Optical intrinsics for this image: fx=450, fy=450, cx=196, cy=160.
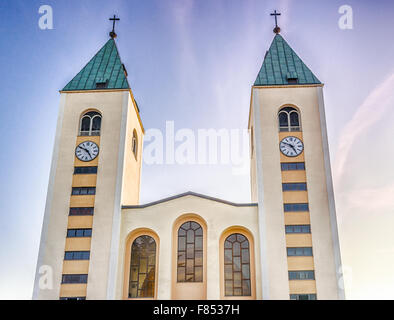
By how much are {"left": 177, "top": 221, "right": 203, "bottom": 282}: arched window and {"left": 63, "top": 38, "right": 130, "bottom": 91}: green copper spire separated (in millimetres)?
10763

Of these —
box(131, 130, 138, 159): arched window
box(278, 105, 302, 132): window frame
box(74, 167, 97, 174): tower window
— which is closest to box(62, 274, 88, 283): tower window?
box(74, 167, 97, 174): tower window

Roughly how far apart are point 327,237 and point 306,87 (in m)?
10.3

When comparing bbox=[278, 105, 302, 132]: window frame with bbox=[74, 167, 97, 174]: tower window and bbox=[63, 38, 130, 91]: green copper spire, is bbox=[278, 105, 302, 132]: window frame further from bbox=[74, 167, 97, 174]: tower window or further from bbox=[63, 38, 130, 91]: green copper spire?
bbox=[74, 167, 97, 174]: tower window

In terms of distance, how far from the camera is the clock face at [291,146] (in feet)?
93.8

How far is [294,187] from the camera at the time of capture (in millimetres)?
27734

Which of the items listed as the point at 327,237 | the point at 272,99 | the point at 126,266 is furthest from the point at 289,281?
the point at 272,99

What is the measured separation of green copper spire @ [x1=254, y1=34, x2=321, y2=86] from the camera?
102ft

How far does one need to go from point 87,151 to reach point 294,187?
1335cm

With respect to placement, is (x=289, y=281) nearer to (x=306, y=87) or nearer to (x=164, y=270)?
(x=164, y=270)

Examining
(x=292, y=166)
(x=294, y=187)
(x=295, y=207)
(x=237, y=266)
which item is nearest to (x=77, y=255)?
(x=237, y=266)
